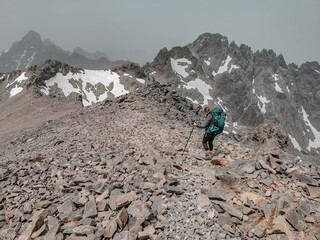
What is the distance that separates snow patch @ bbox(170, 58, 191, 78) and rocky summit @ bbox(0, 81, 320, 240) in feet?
553

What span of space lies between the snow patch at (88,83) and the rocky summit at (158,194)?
9072 centimetres

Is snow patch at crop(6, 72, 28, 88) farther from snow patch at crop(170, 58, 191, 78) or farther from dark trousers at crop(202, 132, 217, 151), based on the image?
snow patch at crop(170, 58, 191, 78)

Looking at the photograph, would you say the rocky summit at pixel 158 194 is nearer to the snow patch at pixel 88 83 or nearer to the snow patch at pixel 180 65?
the snow patch at pixel 88 83

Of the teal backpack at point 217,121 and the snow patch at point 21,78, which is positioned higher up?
the snow patch at point 21,78

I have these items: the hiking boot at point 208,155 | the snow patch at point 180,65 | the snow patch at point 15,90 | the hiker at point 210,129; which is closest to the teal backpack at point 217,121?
the hiker at point 210,129

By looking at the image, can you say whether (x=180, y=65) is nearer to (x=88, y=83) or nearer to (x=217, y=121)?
(x=88, y=83)

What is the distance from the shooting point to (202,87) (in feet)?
600

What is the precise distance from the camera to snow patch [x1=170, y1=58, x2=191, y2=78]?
17825cm

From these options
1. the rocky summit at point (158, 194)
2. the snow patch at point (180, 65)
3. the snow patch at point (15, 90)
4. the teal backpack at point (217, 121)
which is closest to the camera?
the rocky summit at point (158, 194)

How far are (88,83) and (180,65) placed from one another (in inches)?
3651

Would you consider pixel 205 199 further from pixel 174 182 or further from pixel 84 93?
pixel 84 93

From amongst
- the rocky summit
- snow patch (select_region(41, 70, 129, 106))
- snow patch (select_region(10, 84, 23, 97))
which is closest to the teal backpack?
the rocky summit

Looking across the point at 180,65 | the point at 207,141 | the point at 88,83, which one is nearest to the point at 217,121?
the point at 207,141

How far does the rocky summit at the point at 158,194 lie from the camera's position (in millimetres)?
6867
